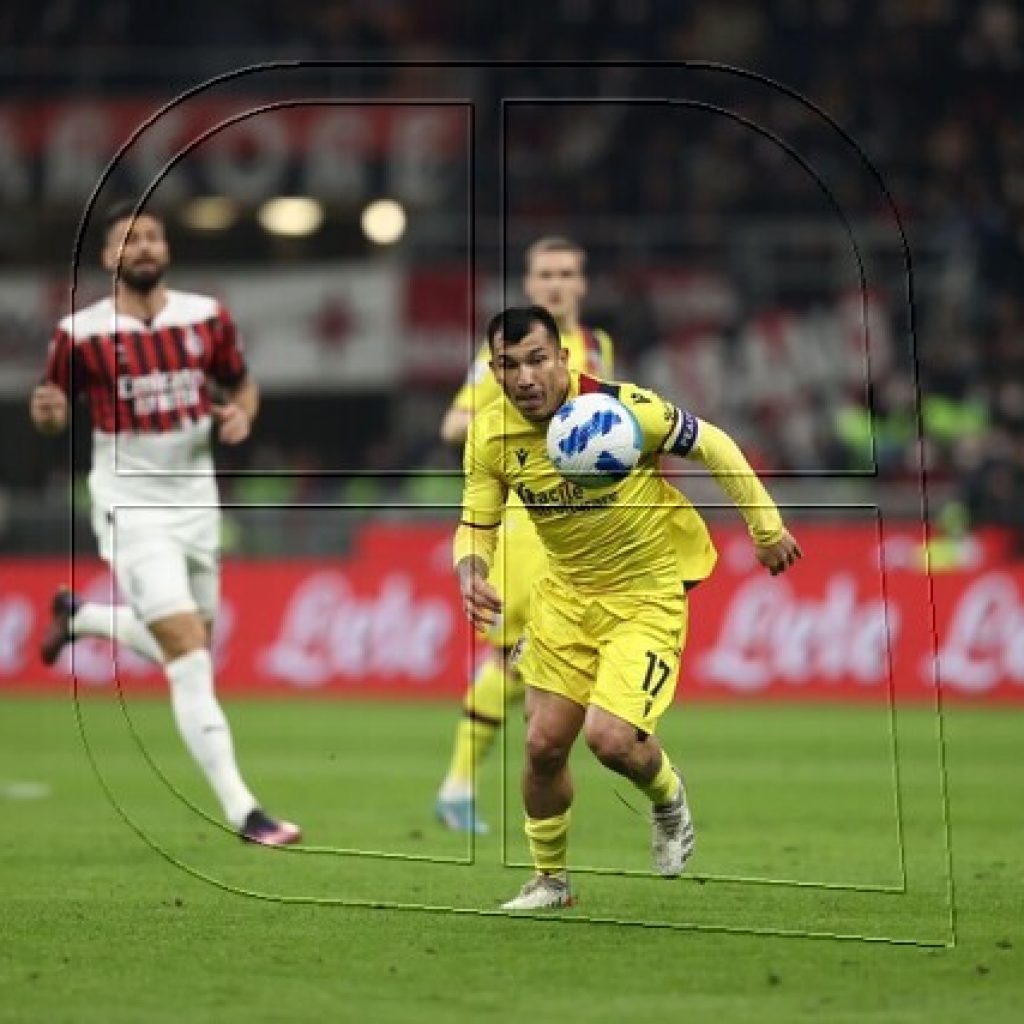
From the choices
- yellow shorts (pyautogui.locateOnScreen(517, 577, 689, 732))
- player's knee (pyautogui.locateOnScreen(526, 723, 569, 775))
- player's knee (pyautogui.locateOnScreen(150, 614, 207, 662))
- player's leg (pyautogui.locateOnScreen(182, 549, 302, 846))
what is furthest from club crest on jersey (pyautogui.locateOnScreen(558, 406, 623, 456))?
player's knee (pyautogui.locateOnScreen(150, 614, 207, 662))

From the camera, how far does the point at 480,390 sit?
37.6 feet

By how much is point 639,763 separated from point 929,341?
16030 millimetres

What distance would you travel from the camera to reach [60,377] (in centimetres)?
1118

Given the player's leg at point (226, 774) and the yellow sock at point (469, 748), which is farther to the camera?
the yellow sock at point (469, 748)

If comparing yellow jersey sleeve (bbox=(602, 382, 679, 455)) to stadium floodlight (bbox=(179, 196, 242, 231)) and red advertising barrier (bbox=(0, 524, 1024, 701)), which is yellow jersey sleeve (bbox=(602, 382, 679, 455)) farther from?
stadium floodlight (bbox=(179, 196, 242, 231))

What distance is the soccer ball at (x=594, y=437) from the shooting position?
8305 millimetres

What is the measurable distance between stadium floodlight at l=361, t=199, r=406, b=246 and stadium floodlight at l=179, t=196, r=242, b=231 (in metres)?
1.31

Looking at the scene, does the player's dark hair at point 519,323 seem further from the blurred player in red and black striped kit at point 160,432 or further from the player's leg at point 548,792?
the blurred player in red and black striped kit at point 160,432

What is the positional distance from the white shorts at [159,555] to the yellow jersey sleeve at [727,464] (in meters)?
3.35

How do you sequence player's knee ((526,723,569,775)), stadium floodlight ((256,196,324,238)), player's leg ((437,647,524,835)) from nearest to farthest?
1. player's knee ((526,723,569,775))
2. player's leg ((437,647,524,835))
3. stadium floodlight ((256,196,324,238))

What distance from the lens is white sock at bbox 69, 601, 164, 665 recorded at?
1185cm

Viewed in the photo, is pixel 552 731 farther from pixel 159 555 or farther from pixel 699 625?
pixel 699 625

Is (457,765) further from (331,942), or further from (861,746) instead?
→ (861,746)

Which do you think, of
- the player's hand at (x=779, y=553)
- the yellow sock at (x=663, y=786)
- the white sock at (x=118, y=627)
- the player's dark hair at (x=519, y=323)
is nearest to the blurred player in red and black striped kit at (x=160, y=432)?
the white sock at (x=118, y=627)
